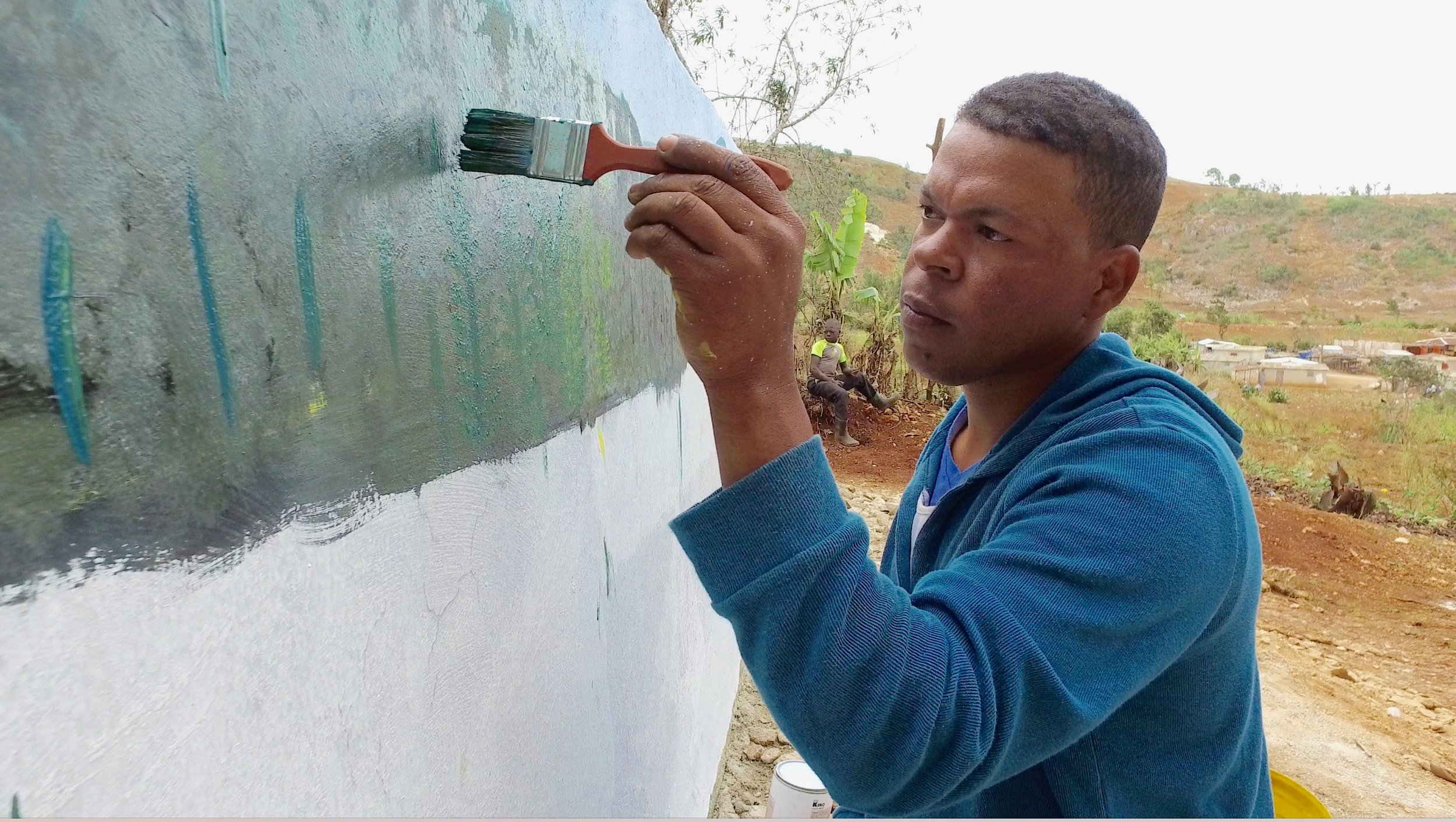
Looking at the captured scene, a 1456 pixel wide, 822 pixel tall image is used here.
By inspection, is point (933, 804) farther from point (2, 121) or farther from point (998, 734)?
point (2, 121)

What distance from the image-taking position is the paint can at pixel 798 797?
9.80 feet

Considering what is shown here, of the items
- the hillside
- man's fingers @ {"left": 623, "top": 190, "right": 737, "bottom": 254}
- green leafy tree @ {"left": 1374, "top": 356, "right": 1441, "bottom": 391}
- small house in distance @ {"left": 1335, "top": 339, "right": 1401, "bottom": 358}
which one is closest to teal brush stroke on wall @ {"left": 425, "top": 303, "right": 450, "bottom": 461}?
man's fingers @ {"left": 623, "top": 190, "right": 737, "bottom": 254}

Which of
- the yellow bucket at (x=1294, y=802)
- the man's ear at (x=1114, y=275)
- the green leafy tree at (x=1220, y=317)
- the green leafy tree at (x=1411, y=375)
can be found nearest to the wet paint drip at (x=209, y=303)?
the man's ear at (x=1114, y=275)

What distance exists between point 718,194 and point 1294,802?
199cm

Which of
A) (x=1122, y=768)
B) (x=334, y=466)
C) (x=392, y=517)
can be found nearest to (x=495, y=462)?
(x=392, y=517)

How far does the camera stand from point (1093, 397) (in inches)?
50.8

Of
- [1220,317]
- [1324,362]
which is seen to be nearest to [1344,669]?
[1324,362]

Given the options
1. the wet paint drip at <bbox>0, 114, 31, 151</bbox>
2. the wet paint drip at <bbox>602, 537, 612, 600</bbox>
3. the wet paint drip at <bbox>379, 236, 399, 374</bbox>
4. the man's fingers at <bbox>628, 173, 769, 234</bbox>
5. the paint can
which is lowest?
the paint can

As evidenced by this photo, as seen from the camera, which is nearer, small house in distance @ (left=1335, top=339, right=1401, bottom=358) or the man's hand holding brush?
the man's hand holding brush

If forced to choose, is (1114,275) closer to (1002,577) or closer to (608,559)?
(1002,577)

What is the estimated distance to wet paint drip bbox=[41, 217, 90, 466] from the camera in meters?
0.52

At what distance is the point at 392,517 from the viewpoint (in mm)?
934

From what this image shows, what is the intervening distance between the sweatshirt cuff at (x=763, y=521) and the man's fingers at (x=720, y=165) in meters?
0.29

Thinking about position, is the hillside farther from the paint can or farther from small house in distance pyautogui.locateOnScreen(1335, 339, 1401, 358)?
the paint can
